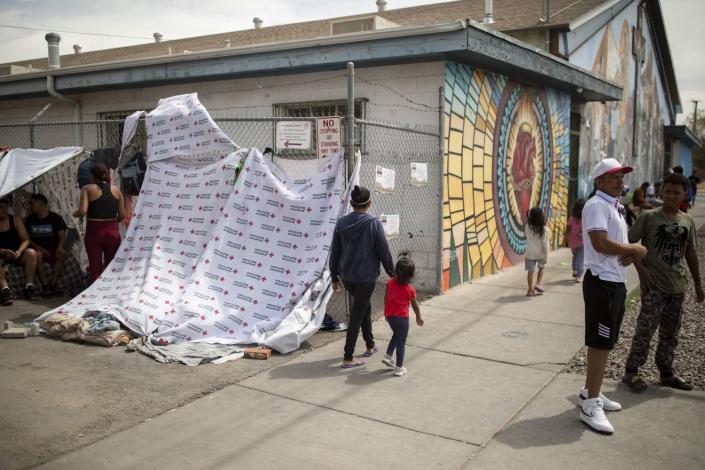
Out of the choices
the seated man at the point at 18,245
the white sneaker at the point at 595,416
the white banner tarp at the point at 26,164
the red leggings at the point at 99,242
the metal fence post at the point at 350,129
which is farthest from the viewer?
the seated man at the point at 18,245

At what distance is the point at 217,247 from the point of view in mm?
6438

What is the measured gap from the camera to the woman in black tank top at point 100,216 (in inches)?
278

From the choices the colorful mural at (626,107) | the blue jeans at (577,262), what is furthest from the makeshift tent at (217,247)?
the colorful mural at (626,107)

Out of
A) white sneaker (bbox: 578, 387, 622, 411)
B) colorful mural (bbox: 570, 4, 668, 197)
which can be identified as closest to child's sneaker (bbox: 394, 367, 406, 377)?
white sneaker (bbox: 578, 387, 622, 411)

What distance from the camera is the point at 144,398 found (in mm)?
4438

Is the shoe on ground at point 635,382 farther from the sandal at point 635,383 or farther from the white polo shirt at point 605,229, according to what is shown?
the white polo shirt at point 605,229

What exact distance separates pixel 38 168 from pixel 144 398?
15.3ft

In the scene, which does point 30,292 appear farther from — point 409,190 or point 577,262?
point 577,262

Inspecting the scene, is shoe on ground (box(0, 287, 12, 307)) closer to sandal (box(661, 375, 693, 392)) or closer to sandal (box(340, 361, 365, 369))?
sandal (box(340, 361, 365, 369))

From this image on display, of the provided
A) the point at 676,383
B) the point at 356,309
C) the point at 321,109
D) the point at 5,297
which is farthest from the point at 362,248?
the point at 5,297

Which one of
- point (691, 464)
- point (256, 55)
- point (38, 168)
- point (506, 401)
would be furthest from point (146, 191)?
point (691, 464)

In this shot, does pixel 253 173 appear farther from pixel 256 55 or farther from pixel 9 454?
pixel 9 454

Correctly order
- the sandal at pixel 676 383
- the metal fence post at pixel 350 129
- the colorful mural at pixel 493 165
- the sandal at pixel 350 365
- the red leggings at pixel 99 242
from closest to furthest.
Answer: the sandal at pixel 676 383, the sandal at pixel 350 365, the metal fence post at pixel 350 129, the red leggings at pixel 99 242, the colorful mural at pixel 493 165

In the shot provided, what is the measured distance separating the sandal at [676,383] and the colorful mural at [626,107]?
10001 mm
